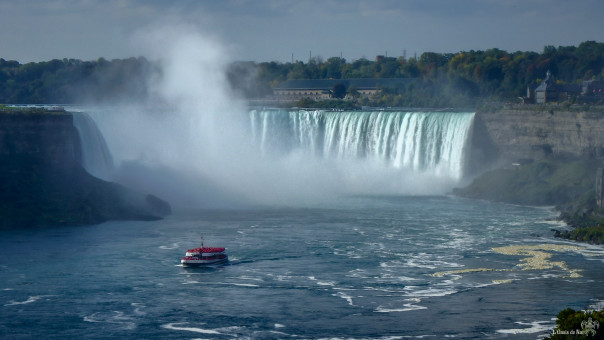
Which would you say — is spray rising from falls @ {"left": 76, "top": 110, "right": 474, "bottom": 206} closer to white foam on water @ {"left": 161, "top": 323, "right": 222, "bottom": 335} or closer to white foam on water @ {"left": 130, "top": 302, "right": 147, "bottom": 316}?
white foam on water @ {"left": 130, "top": 302, "right": 147, "bottom": 316}

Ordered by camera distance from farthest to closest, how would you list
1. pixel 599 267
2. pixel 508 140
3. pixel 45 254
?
pixel 508 140 < pixel 45 254 < pixel 599 267

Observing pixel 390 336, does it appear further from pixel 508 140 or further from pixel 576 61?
pixel 576 61

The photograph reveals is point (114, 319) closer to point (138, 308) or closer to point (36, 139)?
point (138, 308)

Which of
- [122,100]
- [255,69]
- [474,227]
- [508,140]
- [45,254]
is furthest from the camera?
[255,69]

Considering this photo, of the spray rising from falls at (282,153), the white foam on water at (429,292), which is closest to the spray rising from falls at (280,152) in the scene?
the spray rising from falls at (282,153)

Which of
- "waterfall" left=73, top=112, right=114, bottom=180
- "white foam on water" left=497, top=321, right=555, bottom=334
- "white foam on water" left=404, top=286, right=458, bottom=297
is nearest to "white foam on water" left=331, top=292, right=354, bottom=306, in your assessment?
"white foam on water" left=404, top=286, right=458, bottom=297

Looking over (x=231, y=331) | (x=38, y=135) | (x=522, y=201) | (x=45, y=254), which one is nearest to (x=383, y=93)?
(x=522, y=201)
